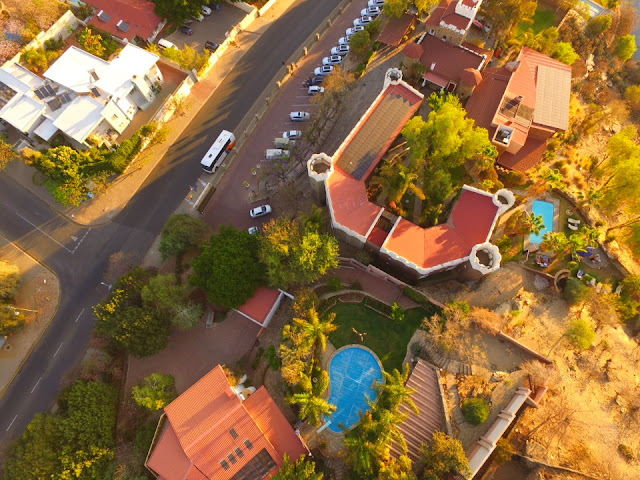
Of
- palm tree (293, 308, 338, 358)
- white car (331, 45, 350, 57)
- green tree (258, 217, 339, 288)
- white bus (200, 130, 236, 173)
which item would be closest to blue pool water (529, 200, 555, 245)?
green tree (258, 217, 339, 288)

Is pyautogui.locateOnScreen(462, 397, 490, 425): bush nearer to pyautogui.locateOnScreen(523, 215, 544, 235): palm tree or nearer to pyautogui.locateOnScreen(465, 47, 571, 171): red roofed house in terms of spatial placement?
pyautogui.locateOnScreen(523, 215, 544, 235): palm tree

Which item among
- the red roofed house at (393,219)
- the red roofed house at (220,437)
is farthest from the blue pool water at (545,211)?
the red roofed house at (220,437)

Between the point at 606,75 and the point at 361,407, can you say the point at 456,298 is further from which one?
the point at 606,75

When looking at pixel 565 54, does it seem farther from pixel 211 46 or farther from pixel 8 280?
pixel 8 280

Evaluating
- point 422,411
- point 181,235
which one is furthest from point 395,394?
point 181,235

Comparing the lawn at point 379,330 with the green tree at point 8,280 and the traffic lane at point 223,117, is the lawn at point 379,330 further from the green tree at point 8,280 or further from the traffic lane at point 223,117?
the green tree at point 8,280

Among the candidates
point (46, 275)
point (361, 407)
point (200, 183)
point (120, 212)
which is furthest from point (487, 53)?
point (46, 275)
